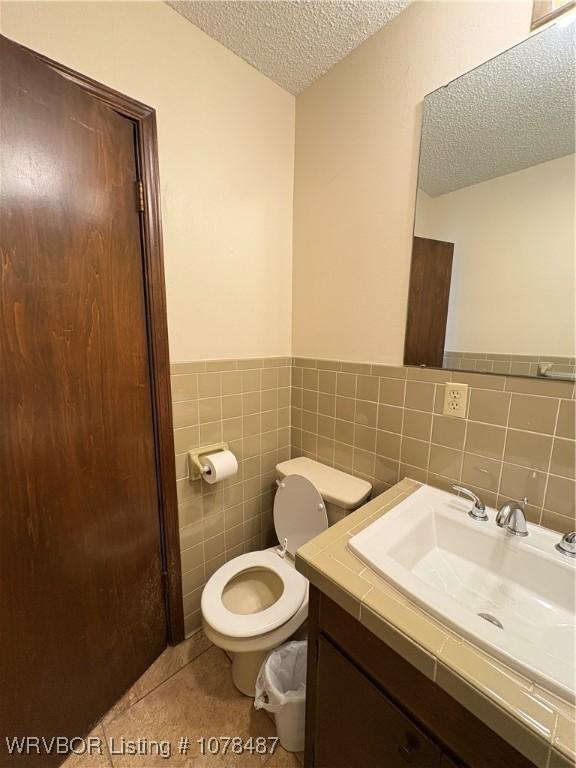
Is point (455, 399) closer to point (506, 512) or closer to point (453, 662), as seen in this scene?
point (506, 512)

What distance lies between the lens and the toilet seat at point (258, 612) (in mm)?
1046

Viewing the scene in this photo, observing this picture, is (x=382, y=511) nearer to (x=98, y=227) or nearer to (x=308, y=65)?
(x=98, y=227)

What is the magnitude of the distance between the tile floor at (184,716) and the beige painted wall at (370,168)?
4.76 feet

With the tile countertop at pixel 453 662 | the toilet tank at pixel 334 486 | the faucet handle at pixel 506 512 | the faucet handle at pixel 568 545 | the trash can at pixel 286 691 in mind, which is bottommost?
the trash can at pixel 286 691

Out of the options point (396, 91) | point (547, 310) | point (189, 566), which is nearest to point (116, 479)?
point (189, 566)

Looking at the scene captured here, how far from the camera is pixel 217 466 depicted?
4.14 feet

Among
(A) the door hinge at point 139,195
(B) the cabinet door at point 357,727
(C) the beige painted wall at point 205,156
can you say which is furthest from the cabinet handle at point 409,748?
(A) the door hinge at point 139,195

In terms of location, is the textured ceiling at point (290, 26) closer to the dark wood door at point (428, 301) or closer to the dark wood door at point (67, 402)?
Answer: the dark wood door at point (67, 402)

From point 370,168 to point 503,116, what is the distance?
0.43m

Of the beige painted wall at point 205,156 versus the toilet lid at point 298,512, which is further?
the toilet lid at point 298,512

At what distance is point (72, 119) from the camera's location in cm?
87

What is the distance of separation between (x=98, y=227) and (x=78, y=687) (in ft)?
5.02

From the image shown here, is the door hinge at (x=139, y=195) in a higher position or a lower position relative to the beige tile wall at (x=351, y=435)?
higher

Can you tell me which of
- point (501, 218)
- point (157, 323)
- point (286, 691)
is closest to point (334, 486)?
point (286, 691)
